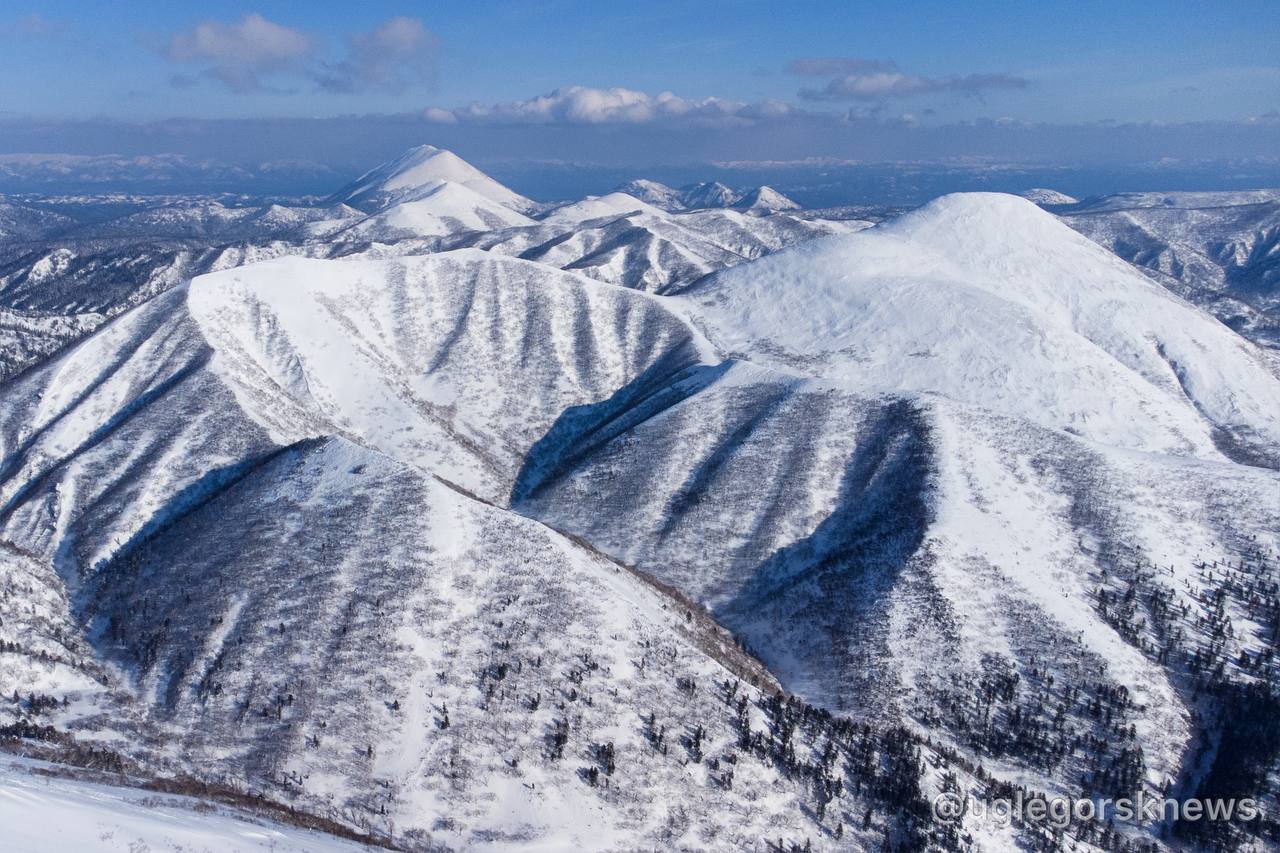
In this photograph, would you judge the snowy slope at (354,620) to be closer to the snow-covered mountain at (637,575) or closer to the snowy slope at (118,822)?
the snow-covered mountain at (637,575)

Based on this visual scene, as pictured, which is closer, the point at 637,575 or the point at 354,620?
the point at 354,620

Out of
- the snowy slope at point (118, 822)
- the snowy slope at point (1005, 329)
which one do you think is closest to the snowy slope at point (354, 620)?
the snowy slope at point (118, 822)

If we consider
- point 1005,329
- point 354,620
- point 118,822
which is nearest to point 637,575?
point 354,620

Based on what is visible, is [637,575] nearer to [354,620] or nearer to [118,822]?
[354,620]

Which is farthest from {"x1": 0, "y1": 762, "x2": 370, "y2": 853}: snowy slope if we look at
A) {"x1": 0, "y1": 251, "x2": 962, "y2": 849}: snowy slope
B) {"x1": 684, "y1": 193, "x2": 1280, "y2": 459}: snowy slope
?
{"x1": 684, "y1": 193, "x2": 1280, "y2": 459}: snowy slope

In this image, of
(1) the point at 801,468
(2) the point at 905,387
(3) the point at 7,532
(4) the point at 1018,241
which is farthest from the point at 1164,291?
(3) the point at 7,532

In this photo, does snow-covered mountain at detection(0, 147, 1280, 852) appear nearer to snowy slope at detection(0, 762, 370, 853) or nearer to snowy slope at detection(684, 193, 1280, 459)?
snowy slope at detection(684, 193, 1280, 459)

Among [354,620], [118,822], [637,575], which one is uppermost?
[118,822]

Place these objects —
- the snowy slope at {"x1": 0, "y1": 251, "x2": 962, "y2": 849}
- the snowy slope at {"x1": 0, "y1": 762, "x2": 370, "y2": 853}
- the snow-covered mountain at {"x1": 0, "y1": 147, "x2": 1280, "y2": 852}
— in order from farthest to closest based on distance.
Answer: the snow-covered mountain at {"x1": 0, "y1": 147, "x2": 1280, "y2": 852} → the snowy slope at {"x1": 0, "y1": 251, "x2": 962, "y2": 849} → the snowy slope at {"x1": 0, "y1": 762, "x2": 370, "y2": 853}

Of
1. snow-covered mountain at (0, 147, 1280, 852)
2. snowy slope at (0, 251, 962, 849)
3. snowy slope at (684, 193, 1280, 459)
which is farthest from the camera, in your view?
snowy slope at (684, 193, 1280, 459)
